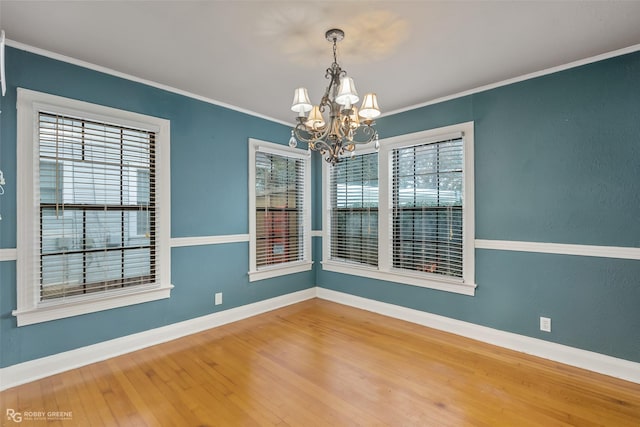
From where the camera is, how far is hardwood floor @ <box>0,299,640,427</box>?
1.99 metres

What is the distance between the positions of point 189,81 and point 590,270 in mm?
4100

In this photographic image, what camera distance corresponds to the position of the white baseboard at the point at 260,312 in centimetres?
241

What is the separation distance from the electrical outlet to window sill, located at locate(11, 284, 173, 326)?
3.67m

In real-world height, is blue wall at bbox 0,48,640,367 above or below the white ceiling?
below

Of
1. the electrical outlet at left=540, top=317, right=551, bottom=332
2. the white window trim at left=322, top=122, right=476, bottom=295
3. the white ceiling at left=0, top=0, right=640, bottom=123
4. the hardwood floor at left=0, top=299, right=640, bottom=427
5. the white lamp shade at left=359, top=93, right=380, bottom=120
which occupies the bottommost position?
the hardwood floor at left=0, top=299, right=640, bottom=427

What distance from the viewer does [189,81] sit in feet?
9.99

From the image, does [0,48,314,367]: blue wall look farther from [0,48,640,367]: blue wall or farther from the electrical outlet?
the electrical outlet

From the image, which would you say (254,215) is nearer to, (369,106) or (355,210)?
(355,210)

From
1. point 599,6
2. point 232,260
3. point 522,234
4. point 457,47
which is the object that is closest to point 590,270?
point 522,234

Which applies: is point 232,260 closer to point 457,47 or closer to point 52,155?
point 52,155

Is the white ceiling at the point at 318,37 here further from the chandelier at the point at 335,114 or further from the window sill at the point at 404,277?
the window sill at the point at 404,277

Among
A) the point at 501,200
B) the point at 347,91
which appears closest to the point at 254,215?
the point at 347,91

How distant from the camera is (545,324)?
9.14 feet

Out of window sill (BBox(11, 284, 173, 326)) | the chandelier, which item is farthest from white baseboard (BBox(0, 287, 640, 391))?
the chandelier
